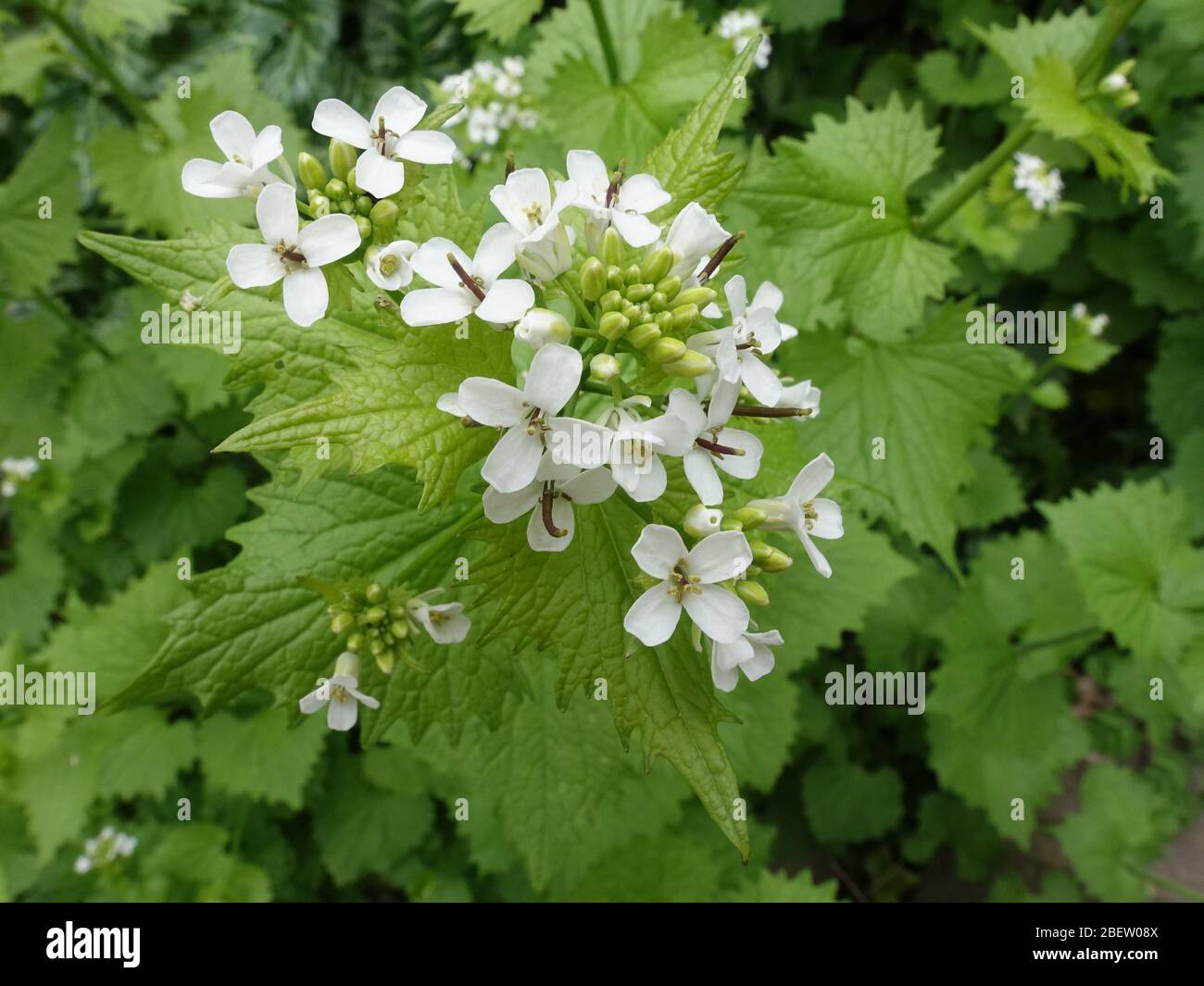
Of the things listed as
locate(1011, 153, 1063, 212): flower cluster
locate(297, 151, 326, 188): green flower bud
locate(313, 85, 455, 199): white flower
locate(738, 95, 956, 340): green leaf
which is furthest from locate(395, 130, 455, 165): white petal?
locate(1011, 153, 1063, 212): flower cluster

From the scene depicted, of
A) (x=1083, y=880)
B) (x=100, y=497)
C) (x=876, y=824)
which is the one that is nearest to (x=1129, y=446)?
(x=1083, y=880)

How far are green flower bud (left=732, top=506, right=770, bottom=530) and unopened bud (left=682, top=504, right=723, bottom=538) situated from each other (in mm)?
54

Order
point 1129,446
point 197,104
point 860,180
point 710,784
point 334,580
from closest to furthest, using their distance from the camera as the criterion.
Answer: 1. point 710,784
2. point 334,580
3. point 860,180
4. point 197,104
5. point 1129,446

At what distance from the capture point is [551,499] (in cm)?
168

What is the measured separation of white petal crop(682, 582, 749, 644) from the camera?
5.37 feet

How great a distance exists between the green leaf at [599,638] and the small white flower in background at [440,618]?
21 centimetres

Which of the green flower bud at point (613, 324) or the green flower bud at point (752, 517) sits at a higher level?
the green flower bud at point (613, 324)

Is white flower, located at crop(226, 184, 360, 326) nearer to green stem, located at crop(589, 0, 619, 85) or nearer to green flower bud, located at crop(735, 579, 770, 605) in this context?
green flower bud, located at crop(735, 579, 770, 605)

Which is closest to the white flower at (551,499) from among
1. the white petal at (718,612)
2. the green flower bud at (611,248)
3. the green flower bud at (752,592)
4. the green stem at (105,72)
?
the white petal at (718,612)

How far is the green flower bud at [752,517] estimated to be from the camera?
5.86 feet

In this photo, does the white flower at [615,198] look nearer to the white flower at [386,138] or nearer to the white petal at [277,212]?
the white flower at [386,138]
